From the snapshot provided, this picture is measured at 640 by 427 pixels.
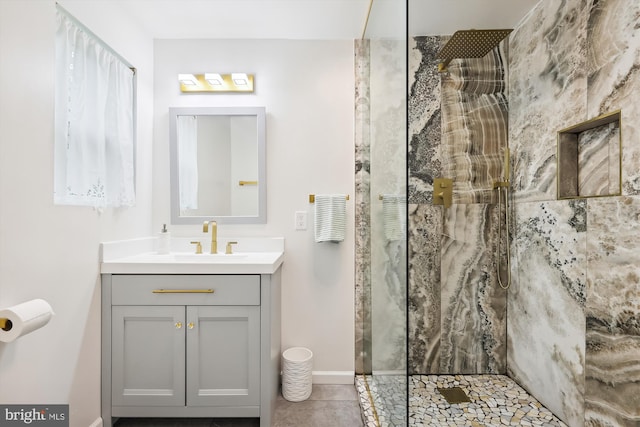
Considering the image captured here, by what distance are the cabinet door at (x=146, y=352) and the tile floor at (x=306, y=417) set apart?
0.19 m

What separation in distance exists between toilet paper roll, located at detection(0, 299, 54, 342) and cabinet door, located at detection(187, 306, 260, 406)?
0.62 meters

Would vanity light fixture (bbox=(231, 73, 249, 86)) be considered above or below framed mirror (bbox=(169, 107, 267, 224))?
above

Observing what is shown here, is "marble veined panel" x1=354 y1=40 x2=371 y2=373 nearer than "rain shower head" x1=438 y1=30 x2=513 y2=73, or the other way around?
"rain shower head" x1=438 y1=30 x2=513 y2=73

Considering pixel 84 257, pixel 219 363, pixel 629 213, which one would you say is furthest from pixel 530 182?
pixel 84 257

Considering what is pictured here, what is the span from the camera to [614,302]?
1.35 metres

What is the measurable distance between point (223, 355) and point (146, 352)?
389mm

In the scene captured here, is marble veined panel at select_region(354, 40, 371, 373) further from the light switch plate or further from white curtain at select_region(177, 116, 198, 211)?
white curtain at select_region(177, 116, 198, 211)

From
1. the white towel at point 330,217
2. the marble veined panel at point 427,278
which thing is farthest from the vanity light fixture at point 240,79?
the marble veined panel at point 427,278

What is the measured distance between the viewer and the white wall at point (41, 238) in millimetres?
1095

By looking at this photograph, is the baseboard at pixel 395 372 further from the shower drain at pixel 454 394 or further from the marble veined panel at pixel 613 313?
the marble veined panel at pixel 613 313

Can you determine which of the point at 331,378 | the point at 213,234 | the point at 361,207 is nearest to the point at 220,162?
the point at 213,234

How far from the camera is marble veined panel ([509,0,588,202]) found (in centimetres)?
157

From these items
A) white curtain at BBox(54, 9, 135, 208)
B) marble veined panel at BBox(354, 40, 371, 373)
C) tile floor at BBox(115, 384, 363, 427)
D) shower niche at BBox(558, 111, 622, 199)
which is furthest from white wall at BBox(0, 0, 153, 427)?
shower niche at BBox(558, 111, 622, 199)

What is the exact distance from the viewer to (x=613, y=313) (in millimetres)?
1360
